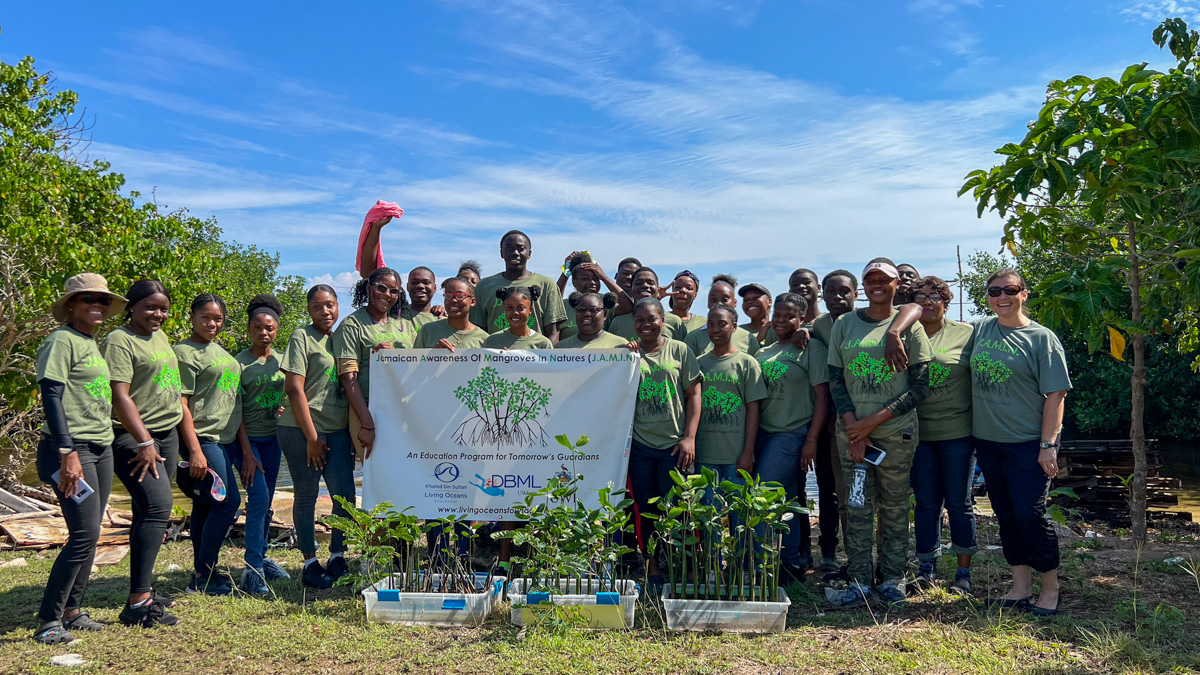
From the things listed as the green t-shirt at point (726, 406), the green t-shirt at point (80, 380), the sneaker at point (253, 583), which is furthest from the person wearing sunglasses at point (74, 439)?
the green t-shirt at point (726, 406)

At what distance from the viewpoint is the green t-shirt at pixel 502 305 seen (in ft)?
20.6

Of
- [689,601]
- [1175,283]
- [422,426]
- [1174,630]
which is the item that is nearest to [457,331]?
[422,426]

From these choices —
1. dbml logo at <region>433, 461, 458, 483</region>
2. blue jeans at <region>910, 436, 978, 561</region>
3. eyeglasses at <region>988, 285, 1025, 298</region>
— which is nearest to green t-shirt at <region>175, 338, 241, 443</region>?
dbml logo at <region>433, 461, 458, 483</region>

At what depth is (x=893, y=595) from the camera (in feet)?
17.0

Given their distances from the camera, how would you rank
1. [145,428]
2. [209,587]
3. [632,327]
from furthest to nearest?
1. [632,327]
2. [209,587]
3. [145,428]

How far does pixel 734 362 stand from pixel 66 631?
430cm

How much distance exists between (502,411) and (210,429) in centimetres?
203

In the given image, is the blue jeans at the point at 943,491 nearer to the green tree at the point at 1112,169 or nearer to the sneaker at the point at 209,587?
the green tree at the point at 1112,169

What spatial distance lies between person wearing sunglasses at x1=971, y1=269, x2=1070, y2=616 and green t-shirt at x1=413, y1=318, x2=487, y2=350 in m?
3.30

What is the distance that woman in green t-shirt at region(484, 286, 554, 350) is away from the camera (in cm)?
550

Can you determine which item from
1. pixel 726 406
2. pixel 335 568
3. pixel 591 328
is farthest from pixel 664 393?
pixel 335 568

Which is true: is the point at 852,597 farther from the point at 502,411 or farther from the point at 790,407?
the point at 502,411

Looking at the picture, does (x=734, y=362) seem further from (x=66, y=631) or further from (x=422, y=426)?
(x=66, y=631)

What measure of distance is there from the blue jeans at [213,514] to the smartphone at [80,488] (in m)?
1.06
